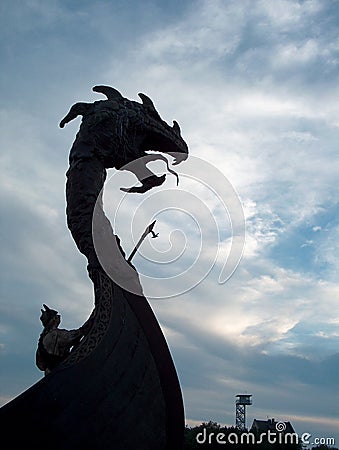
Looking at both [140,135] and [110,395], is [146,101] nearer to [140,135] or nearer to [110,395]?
[140,135]

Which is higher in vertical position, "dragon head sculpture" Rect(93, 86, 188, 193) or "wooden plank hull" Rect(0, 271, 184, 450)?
"dragon head sculpture" Rect(93, 86, 188, 193)

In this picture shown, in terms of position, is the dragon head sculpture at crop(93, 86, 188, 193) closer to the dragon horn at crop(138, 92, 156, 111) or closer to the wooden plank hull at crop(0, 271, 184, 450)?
the dragon horn at crop(138, 92, 156, 111)

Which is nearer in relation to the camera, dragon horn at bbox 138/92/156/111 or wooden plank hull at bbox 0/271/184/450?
wooden plank hull at bbox 0/271/184/450

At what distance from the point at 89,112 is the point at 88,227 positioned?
65.1 inches

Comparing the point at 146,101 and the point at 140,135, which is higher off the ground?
the point at 146,101

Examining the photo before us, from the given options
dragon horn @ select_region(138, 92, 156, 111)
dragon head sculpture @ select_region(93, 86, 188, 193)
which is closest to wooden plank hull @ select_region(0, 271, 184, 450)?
dragon head sculpture @ select_region(93, 86, 188, 193)

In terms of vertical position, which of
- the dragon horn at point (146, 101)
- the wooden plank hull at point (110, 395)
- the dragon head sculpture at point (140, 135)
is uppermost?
the dragon horn at point (146, 101)

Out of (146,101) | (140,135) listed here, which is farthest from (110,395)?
(146,101)

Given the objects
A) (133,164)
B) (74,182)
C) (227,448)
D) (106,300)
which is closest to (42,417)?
(106,300)

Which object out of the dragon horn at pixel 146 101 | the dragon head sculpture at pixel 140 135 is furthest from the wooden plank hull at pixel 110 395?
the dragon horn at pixel 146 101

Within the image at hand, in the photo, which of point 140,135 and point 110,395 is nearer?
point 110,395

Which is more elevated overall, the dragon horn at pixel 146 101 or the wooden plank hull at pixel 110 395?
the dragon horn at pixel 146 101

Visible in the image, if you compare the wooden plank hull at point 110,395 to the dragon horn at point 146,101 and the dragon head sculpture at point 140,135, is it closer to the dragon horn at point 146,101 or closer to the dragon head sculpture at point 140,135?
the dragon head sculpture at point 140,135

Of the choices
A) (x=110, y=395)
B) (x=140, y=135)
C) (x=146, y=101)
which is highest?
(x=146, y=101)
